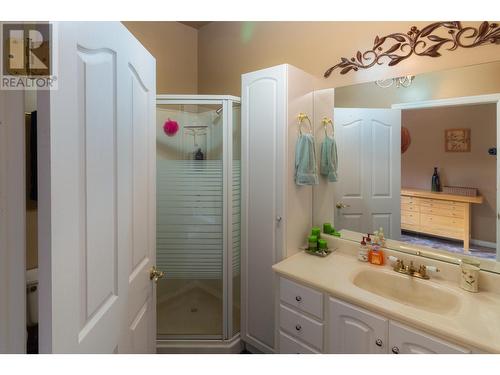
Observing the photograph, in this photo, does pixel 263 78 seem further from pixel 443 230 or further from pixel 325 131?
pixel 443 230

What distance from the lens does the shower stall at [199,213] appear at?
1.86m

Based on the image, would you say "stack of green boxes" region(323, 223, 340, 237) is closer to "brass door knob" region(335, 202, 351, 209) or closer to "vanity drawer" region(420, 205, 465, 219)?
"brass door knob" region(335, 202, 351, 209)

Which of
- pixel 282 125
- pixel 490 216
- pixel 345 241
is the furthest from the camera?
pixel 345 241

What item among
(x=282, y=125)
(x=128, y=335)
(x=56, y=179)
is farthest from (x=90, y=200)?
(x=282, y=125)

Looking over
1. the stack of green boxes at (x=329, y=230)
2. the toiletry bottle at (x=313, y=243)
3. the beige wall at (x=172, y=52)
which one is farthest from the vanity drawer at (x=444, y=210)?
the beige wall at (x=172, y=52)

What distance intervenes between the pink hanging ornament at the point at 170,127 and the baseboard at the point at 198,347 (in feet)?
4.71

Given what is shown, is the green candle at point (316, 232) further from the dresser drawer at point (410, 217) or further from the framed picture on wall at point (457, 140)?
the framed picture on wall at point (457, 140)

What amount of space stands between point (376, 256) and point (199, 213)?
1.17 meters

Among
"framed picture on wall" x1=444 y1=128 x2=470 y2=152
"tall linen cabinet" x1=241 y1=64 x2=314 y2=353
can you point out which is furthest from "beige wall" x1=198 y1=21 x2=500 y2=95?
"framed picture on wall" x1=444 y1=128 x2=470 y2=152

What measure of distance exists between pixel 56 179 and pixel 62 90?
0.20 m

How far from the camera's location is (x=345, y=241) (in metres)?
1.68

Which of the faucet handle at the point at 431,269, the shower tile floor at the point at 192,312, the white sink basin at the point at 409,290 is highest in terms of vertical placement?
the faucet handle at the point at 431,269

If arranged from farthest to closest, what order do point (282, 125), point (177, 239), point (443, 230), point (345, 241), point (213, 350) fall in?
point (177, 239) < point (213, 350) < point (345, 241) < point (282, 125) < point (443, 230)

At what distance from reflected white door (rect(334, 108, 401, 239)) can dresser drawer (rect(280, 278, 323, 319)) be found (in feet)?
1.79
